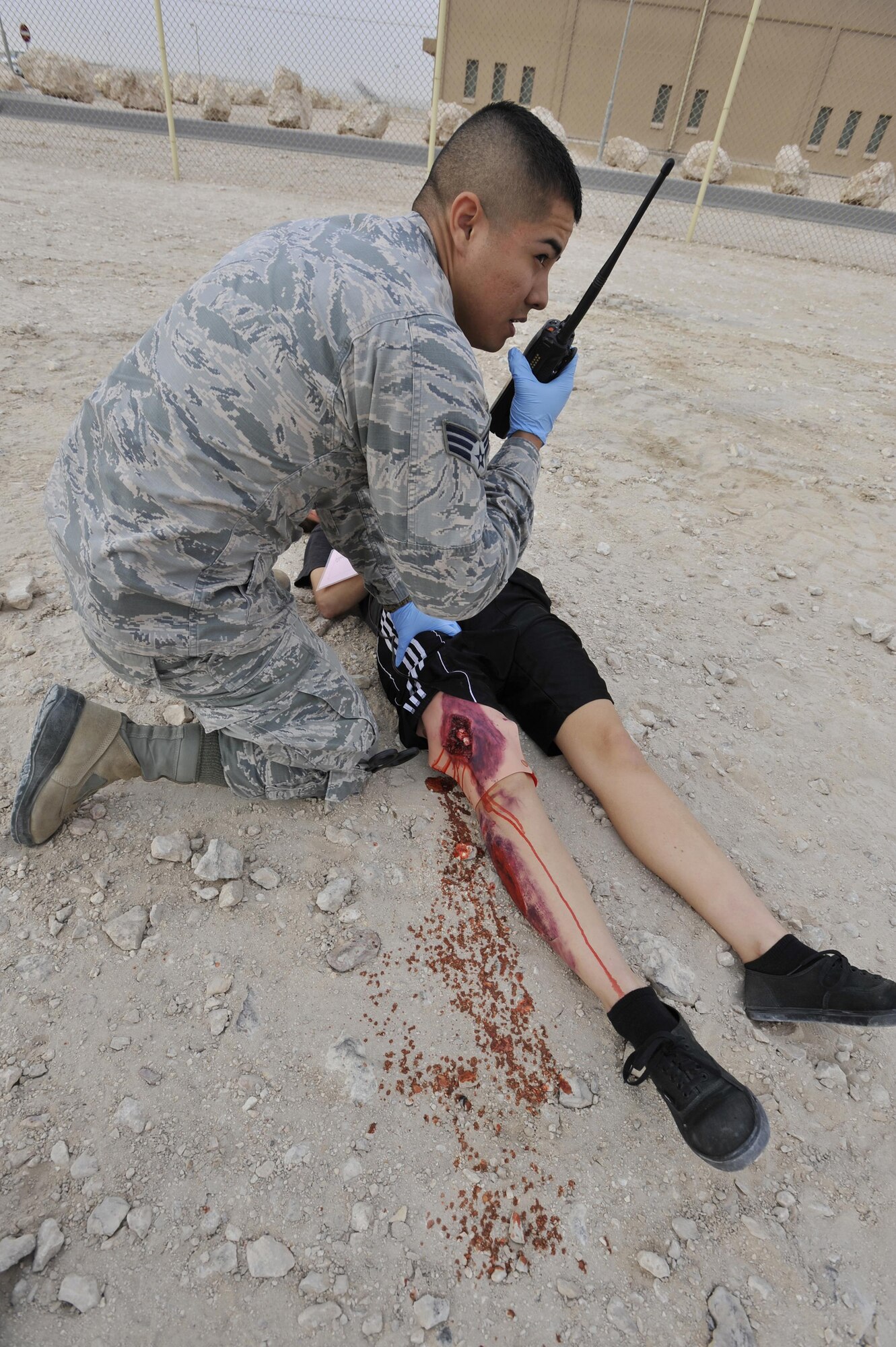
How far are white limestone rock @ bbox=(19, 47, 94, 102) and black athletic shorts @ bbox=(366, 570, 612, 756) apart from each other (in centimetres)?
1675

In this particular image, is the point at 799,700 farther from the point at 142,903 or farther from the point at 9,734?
the point at 9,734

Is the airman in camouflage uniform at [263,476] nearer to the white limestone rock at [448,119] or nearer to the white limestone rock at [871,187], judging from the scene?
the white limestone rock at [448,119]

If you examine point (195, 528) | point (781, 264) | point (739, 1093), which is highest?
point (195, 528)

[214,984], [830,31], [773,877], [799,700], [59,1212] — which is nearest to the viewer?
[59,1212]

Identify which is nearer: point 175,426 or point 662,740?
point 175,426

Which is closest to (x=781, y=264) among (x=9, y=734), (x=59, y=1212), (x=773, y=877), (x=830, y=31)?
(x=773, y=877)

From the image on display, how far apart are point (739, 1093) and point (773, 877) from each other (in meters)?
0.61

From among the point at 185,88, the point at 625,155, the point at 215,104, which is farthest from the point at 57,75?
the point at 625,155

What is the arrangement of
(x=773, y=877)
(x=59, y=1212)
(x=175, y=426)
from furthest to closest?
1. (x=773, y=877)
2. (x=175, y=426)
3. (x=59, y=1212)

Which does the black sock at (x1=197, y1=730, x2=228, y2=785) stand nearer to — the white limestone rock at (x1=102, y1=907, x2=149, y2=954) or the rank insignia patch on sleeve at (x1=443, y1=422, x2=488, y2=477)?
the white limestone rock at (x1=102, y1=907, x2=149, y2=954)

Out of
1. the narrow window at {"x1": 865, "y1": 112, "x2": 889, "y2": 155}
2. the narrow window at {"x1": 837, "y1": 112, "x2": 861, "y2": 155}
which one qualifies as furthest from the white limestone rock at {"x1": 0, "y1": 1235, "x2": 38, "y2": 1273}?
the narrow window at {"x1": 865, "y1": 112, "x2": 889, "y2": 155}

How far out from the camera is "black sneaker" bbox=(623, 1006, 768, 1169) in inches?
48.4

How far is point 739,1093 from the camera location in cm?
128

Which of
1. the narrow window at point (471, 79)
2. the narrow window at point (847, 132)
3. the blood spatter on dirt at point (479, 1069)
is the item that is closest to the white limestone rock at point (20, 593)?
the blood spatter on dirt at point (479, 1069)
